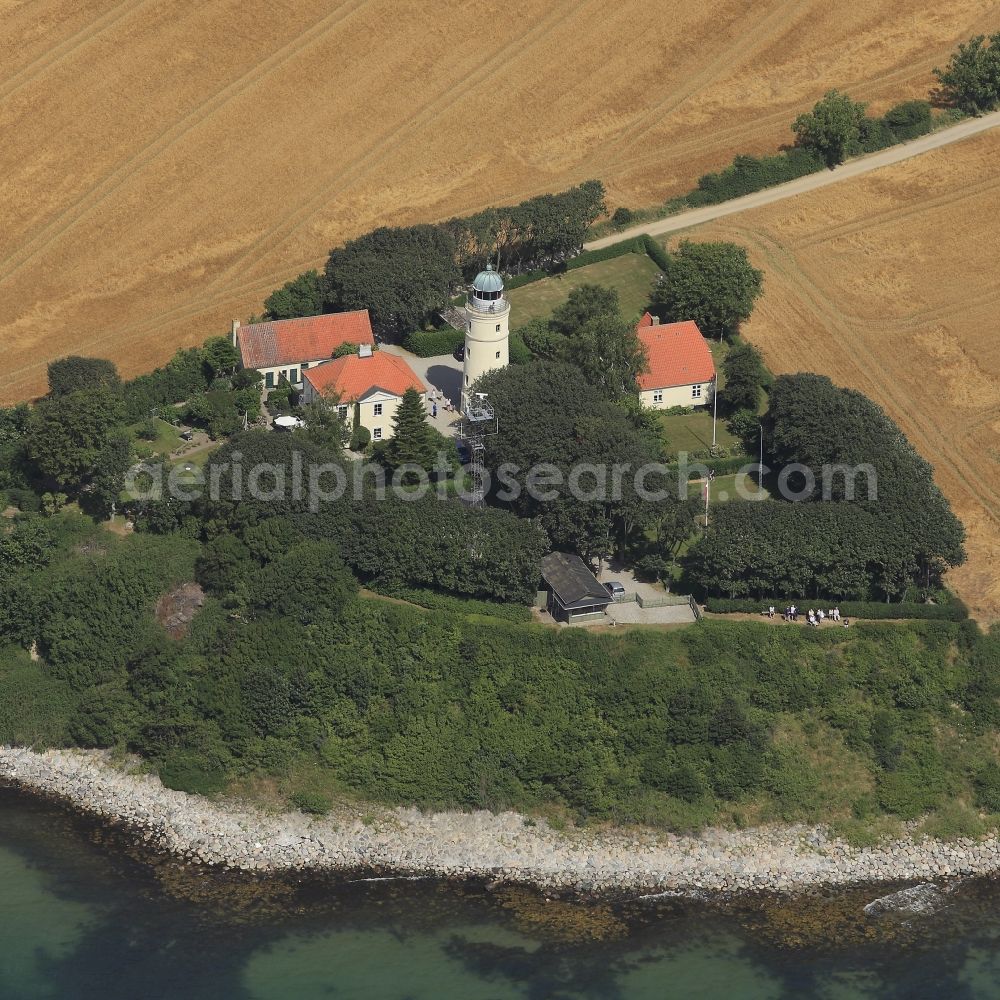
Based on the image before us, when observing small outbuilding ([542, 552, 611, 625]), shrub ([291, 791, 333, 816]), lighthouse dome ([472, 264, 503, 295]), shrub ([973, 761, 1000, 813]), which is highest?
lighthouse dome ([472, 264, 503, 295])

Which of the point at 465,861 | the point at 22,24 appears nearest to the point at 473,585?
the point at 465,861

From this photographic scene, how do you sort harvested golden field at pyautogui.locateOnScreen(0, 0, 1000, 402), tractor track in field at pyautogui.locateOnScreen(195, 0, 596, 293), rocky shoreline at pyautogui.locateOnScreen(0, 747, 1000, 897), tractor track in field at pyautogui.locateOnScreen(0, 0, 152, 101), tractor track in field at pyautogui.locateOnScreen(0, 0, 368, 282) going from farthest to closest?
tractor track in field at pyautogui.locateOnScreen(0, 0, 152, 101) < tractor track in field at pyautogui.locateOnScreen(195, 0, 596, 293) < tractor track in field at pyautogui.locateOnScreen(0, 0, 368, 282) < harvested golden field at pyautogui.locateOnScreen(0, 0, 1000, 402) < rocky shoreline at pyautogui.locateOnScreen(0, 747, 1000, 897)

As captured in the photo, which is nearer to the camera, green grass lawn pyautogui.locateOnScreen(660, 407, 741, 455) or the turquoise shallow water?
the turquoise shallow water

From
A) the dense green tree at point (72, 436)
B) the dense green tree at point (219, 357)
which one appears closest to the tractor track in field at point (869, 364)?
the dense green tree at point (219, 357)

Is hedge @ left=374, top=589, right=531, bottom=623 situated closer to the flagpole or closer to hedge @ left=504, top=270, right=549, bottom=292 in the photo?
the flagpole

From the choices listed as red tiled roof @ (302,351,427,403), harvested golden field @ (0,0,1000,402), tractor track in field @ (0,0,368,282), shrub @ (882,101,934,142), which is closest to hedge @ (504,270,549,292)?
harvested golden field @ (0,0,1000,402)

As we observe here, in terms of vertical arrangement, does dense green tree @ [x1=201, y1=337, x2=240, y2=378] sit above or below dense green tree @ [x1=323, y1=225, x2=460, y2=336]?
below

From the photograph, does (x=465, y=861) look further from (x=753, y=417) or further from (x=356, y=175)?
(x=356, y=175)

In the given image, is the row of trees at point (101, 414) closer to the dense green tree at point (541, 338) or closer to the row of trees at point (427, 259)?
the row of trees at point (427, 259)
